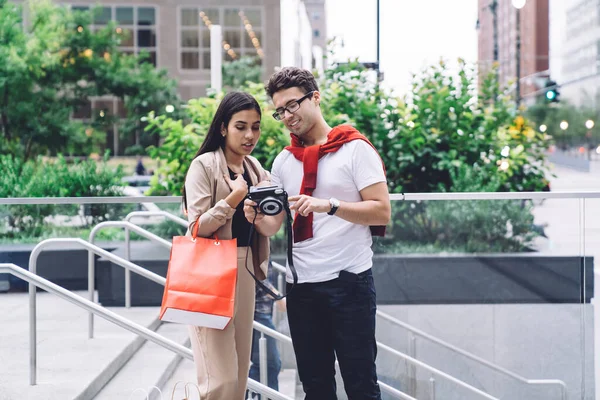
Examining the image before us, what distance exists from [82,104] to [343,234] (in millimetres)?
8661

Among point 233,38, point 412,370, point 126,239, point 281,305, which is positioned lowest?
point 412,370

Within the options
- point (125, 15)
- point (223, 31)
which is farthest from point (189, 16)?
point (125, 15)

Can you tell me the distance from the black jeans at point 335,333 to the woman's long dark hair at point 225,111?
0.67 meters

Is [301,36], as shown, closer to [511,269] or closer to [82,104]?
[82,104]

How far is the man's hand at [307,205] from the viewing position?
264 cm

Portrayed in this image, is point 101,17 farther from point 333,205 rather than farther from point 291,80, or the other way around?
point 333,205

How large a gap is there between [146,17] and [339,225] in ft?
28.7

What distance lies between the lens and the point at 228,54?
1052cm

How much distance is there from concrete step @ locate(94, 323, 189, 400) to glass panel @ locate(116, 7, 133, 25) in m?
6.53

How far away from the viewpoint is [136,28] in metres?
10.8

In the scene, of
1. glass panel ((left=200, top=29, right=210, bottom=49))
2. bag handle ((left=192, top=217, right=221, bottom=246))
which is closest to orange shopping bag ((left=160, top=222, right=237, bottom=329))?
bag handle ((left=192, top=217, right=221, bottom=246))

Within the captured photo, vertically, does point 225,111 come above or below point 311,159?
above

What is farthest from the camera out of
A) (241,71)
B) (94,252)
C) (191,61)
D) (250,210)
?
(191,61)

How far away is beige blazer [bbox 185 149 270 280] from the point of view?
2.86 m
